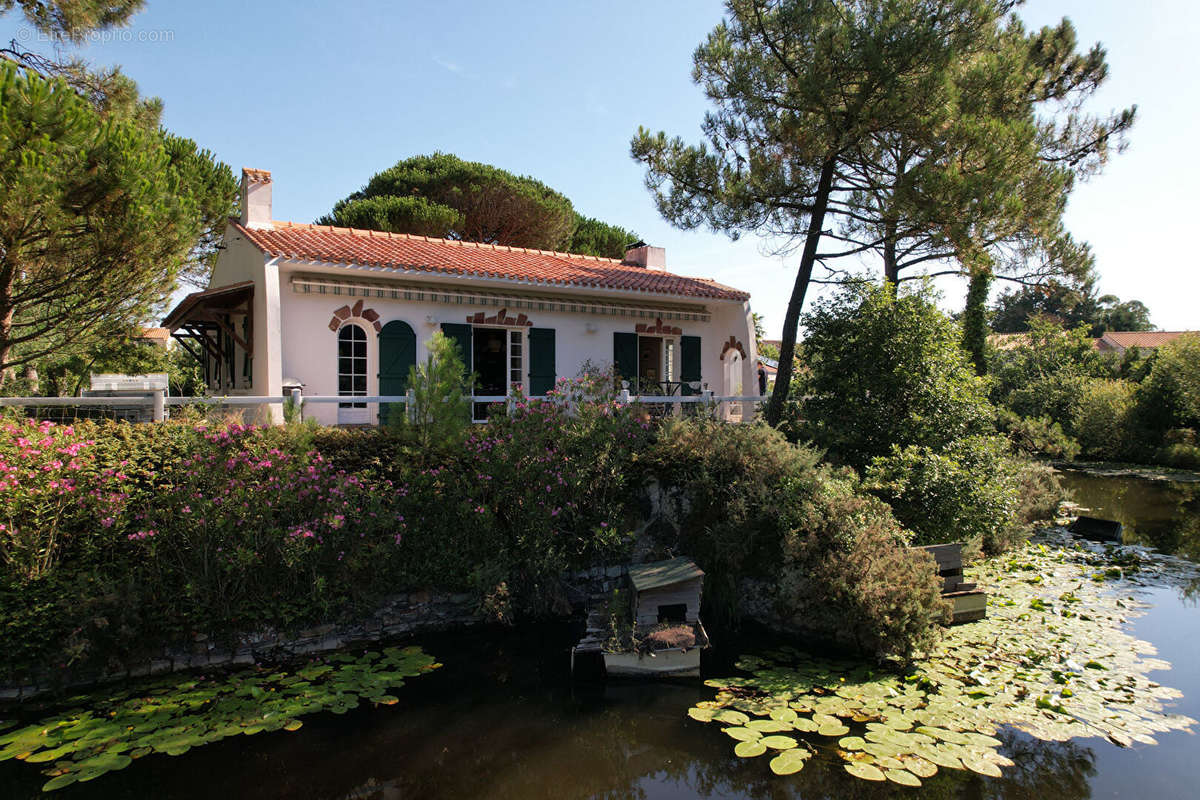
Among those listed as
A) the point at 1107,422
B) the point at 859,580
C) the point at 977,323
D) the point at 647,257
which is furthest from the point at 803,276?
the point at 1107,422

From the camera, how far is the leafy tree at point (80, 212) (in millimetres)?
6641

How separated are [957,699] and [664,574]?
8.61 feet

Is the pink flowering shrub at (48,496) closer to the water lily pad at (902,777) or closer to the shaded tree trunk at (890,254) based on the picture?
the water lily pad at (902,777)

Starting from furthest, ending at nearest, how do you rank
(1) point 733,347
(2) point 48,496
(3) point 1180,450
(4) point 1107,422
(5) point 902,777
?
(4) point 1107,422
(3) point 1180,450
(1) point 733,347
(2) point 48,496
(5) point 902,777

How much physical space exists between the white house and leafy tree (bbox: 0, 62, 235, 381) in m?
1.52

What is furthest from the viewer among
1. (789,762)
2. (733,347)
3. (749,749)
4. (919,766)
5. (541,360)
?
(733,347)

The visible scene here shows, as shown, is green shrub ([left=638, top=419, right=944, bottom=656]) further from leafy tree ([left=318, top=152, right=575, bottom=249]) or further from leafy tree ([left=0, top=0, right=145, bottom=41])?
leafy tree ([left=318, top=152, right=575, bottom=249])

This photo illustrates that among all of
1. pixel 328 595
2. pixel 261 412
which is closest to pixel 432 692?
pixel 328 595

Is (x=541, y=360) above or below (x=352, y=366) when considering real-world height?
above

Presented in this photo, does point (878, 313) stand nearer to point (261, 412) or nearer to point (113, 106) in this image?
point (261, 412)

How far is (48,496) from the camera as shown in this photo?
5703mm

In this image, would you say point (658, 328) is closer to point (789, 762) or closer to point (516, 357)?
point (516, 357)

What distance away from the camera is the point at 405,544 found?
279 inches

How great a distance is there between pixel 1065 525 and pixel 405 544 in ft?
36.8
